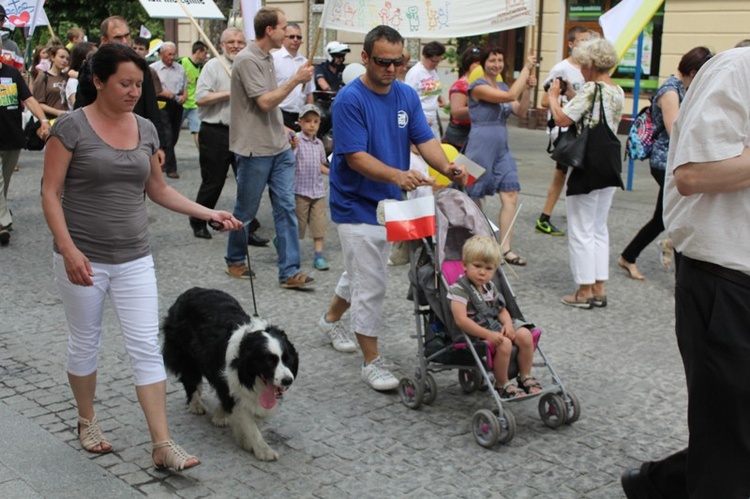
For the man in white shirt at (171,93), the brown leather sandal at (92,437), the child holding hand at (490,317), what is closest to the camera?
the brown leather sandal at (92,437)

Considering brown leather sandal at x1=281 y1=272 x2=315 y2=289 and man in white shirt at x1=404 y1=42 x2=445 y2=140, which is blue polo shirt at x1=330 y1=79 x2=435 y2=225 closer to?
brown leather sandal at x1=281 y1=272 x2=315 y2=289

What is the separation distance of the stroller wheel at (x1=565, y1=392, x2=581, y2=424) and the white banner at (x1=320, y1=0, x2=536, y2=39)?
3.68 metres

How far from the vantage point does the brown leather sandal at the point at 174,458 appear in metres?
4.39

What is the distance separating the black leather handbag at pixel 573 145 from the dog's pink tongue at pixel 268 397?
3667 mm

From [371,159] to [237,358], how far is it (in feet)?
4.88

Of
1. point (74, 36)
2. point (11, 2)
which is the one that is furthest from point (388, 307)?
point (11, 2)

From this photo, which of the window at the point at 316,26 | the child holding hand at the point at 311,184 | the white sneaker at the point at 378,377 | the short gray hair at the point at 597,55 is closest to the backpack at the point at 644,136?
the short gray hair at the point at 597,55

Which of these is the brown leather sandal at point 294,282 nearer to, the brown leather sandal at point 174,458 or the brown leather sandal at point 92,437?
the brown leather sandal at point 92,437

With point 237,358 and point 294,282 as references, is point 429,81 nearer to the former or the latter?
point 294,282

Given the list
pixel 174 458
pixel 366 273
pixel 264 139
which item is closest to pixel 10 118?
pixel 264 139

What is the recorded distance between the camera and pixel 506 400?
487 cm

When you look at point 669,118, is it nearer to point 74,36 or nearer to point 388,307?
point 388,307

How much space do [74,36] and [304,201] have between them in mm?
7471

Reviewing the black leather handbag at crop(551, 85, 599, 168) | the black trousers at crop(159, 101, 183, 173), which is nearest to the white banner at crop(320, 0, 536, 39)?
the black leather handbag at crop(551, 85, 599, 168)
